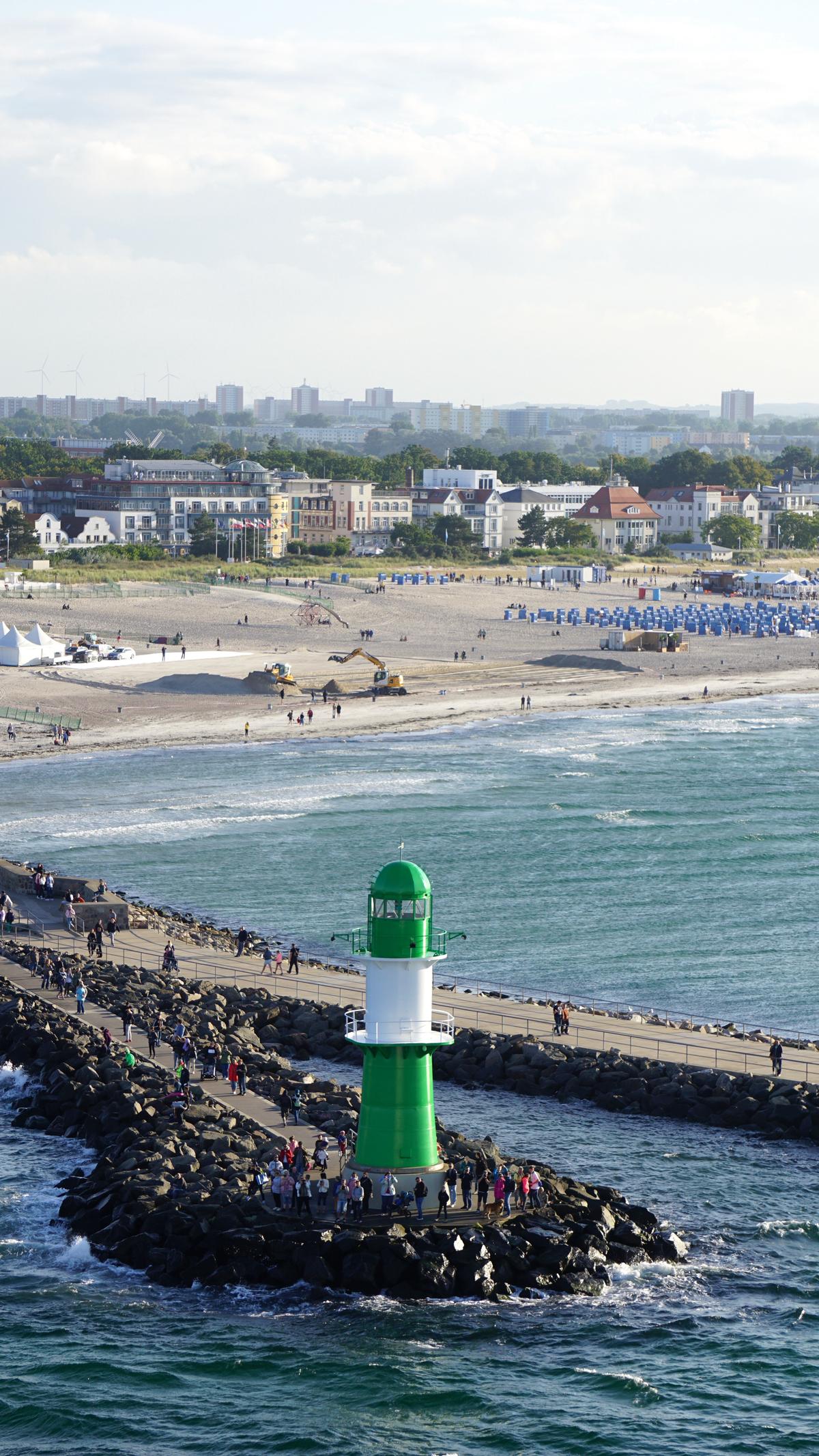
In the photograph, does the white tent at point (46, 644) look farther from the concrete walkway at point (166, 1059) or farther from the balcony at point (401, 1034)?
the balcony at point (401, 1034)

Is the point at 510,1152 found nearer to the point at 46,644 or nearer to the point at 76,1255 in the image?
the point at 76,1255

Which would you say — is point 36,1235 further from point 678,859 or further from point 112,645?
point 112,645

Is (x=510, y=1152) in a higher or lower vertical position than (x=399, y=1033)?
lower

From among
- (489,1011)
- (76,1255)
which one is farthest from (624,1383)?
(489,1011)

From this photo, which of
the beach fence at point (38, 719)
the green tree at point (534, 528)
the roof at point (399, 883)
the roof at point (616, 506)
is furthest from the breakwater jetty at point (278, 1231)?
the roof at point (616, 506)

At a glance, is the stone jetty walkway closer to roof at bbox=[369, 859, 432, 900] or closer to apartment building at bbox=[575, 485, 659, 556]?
roof at bbox=[369, 859, 432, 900]

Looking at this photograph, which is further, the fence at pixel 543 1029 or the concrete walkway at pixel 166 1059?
the fence at pixel 543 1029

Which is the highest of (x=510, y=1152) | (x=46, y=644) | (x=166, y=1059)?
(x=46, y=644)

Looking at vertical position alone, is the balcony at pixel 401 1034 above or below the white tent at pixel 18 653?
below
